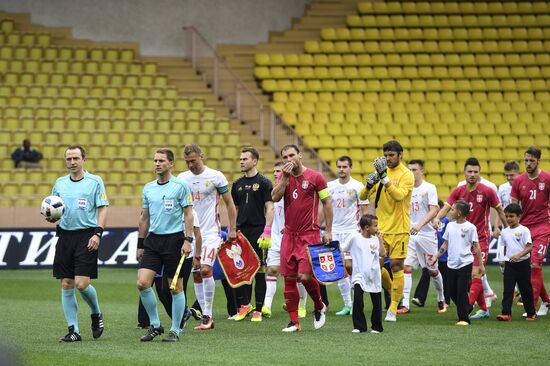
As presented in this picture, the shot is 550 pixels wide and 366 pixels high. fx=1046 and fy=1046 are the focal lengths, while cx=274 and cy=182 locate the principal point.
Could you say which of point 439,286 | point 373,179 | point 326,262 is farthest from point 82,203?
point 439,286

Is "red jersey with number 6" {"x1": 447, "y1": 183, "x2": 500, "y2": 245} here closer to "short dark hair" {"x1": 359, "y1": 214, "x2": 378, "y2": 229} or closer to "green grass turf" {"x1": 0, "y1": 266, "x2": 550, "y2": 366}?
"green grass turf" {"x1": 0, "y1": 266, "x2": 550, "y2": 366}

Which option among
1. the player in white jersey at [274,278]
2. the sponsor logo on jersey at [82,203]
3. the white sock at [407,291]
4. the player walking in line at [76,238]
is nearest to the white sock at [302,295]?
the player in white jersey at [274,278]

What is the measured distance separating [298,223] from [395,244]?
1.47 meters

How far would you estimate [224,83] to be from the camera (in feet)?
96.9

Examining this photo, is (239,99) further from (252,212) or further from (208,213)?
(208,213)

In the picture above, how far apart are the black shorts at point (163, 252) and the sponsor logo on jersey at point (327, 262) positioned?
163cm

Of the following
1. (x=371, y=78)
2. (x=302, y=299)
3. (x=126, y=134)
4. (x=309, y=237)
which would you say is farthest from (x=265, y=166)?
(x=309, y=237)

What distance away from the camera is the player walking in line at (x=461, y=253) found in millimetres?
12094

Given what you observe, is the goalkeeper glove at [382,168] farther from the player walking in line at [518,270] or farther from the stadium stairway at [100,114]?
the stadium stairway at [100,114]

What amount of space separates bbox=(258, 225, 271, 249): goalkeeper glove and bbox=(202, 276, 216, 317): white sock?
710mm

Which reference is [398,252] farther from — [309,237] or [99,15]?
[99,15]

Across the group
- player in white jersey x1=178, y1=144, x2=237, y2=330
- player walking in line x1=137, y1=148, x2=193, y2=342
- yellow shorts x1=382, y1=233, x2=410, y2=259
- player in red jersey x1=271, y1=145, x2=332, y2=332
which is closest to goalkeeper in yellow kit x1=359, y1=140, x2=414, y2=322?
yellow shorts x1=382, y1=233, x2=410, y2=259

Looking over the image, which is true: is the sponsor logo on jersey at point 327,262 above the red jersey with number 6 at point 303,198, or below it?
below

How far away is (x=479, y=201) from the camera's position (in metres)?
13.5
